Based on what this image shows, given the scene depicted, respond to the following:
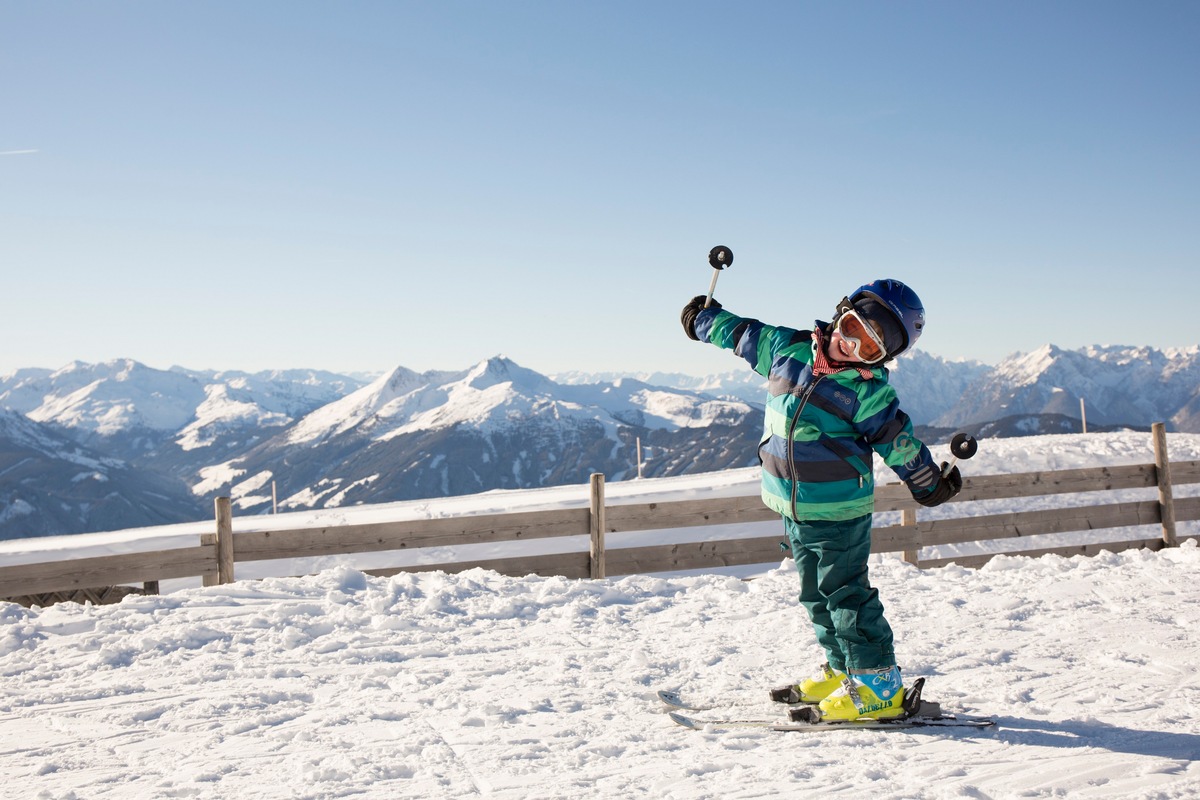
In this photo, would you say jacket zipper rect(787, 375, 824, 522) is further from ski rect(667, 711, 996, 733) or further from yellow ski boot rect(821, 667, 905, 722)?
ski rect(667, 711, 996, 733)

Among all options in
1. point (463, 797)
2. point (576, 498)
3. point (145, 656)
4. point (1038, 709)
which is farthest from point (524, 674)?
point (576, 498)

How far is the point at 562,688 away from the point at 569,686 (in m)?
0.06

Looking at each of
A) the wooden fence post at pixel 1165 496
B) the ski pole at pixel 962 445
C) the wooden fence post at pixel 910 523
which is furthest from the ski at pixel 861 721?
the wooden fence post at pixel 1165 496

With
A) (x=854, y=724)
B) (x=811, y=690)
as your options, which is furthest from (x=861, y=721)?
(x=811, y=690)

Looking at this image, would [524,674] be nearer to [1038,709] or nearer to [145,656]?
[145,656]

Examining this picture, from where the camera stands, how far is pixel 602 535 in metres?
7.61

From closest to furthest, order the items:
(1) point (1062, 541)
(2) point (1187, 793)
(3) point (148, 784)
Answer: (2) point (1187, 793), (3) point (148, 784), (1) point (1062, 541)

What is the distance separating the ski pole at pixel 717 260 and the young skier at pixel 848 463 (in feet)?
2.12

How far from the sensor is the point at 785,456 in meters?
3.71

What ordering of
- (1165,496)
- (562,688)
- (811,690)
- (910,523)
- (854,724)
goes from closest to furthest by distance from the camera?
(854,724), (811,690), (562,688), (910,523), (1165,496)

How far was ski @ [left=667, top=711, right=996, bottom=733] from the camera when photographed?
3.54m

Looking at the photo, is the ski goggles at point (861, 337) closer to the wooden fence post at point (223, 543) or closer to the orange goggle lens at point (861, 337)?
the orange goggle lens at point (861, 337)

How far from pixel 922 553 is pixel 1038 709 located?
10.9 metres

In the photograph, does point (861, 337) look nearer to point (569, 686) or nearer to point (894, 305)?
point (894, 305)
